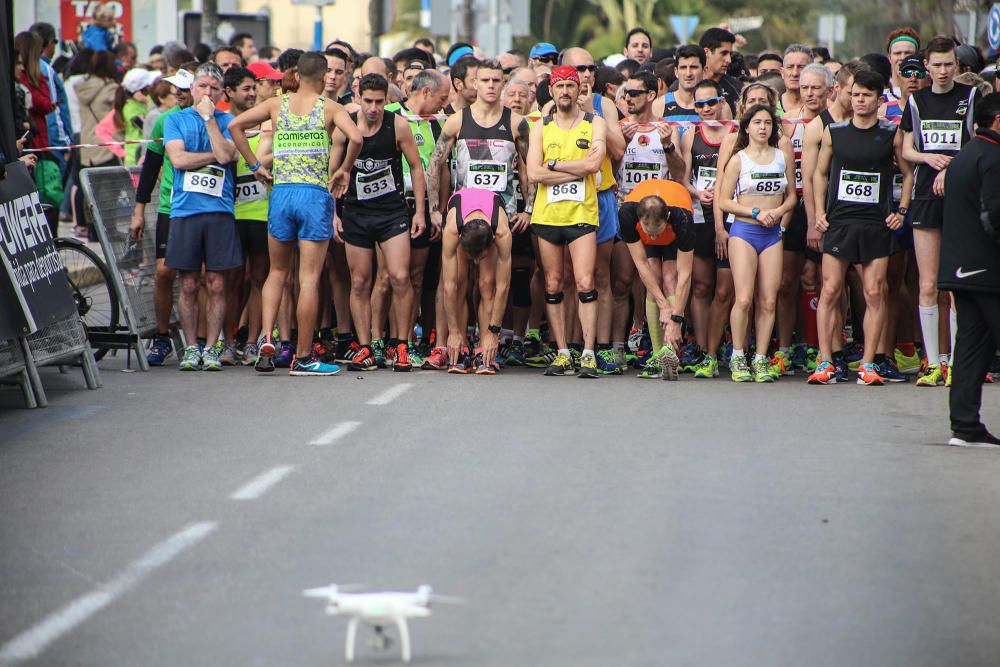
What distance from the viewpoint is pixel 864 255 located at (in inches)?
465

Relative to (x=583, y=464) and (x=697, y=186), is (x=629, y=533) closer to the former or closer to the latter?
(x=583, y=464)

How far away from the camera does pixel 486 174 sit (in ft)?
39.5

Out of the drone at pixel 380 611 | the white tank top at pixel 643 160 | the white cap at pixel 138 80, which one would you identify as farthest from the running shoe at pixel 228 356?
the drone at pixel 380 611

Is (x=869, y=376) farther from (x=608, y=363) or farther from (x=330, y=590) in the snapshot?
(x=330, y=590)

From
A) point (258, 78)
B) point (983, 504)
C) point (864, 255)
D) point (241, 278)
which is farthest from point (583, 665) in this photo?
point (258, 78)

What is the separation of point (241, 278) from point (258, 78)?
1917 mm

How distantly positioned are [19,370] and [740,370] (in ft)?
16.6

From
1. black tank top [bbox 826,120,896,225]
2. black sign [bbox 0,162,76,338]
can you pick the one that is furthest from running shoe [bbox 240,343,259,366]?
black tank top [bbox 826,120,896,225]

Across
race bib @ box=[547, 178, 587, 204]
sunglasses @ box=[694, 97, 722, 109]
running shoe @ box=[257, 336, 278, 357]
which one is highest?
sunglasses @ box=[694, 97, 722, 109]

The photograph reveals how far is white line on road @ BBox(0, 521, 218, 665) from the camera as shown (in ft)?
17.3

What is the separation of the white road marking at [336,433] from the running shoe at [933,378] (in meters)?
4.39

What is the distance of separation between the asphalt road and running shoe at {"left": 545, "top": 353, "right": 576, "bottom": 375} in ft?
3.70

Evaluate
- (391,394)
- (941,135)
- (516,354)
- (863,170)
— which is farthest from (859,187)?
(391,394)

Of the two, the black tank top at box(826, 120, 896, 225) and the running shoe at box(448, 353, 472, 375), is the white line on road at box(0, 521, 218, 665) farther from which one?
the black tank top at box(826, 120, 896, 225)
